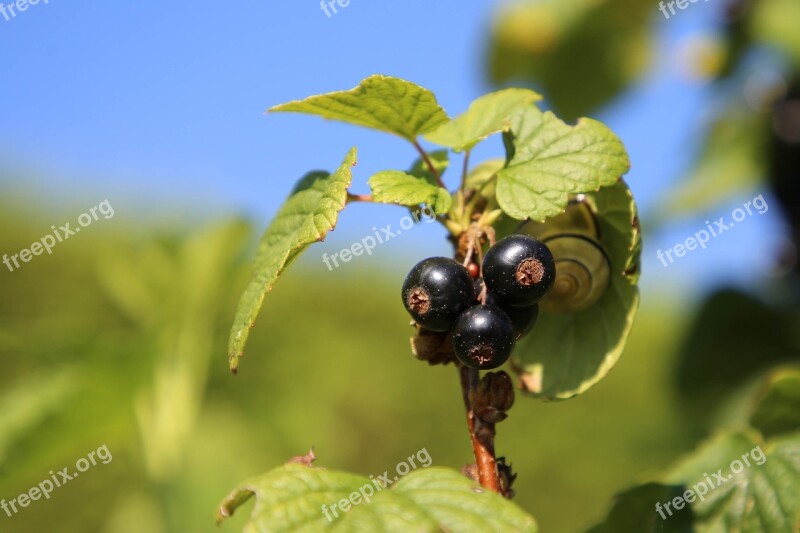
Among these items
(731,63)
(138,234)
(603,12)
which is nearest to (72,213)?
(138,234)

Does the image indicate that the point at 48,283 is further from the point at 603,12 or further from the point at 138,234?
the point at 603,12

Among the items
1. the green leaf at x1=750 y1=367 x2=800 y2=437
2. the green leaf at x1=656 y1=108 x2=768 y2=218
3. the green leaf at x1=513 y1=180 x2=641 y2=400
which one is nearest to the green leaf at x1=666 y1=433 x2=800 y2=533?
the green leaf at x1=750 y1=367 x2=800 y2=437

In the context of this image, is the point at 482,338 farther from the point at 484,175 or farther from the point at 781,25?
the point at 781,25

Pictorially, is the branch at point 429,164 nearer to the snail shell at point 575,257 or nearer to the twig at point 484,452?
the snail shell at point 575,257

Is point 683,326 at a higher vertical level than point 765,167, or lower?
lower

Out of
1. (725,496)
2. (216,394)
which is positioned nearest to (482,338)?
(725,496)

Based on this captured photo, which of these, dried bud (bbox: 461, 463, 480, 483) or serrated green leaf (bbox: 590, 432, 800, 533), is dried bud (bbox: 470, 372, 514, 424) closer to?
dried bud (bbox: 461, 463, 480, 483)
